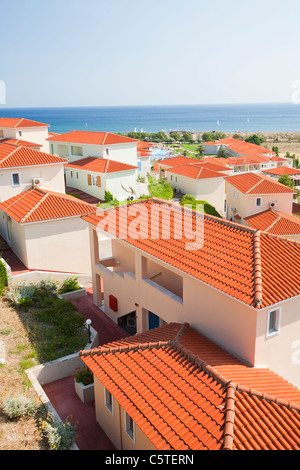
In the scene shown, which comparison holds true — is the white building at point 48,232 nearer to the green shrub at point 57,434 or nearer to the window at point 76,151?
the green shrub at point 57,434

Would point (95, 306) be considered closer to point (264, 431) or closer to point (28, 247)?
point (28, 247)

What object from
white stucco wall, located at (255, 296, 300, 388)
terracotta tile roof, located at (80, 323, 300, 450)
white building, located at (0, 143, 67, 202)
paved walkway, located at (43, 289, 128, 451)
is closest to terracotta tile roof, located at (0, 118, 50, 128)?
white building, located at (0, 143, 67, 202)

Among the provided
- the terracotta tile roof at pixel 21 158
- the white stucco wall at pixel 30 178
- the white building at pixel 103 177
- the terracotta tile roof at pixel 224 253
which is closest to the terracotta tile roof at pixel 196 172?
the white building at pixel 103 177

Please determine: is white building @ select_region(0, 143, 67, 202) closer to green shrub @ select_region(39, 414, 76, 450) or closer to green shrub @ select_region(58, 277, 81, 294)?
green shrub @ select_region(58, 277, 81, 294)

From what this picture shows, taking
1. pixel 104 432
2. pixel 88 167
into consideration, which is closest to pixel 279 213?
pixel 88 167

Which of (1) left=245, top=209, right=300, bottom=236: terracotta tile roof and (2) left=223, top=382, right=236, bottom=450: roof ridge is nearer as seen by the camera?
(2) left=223, top=382, right=236, bottom=450: roof ridge

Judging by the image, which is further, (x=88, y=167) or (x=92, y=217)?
(x=88, y=167)
